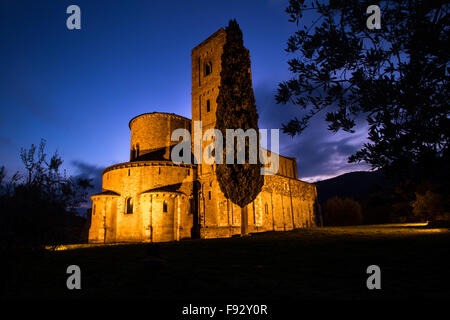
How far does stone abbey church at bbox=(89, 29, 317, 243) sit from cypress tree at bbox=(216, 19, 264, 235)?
608 cm

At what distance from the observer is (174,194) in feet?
85.3

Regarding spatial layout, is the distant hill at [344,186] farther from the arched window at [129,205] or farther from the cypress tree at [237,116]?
the cypress tree at [237,116]

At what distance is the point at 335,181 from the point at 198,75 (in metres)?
112

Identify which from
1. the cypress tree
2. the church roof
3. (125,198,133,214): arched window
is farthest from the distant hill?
the cypress tree

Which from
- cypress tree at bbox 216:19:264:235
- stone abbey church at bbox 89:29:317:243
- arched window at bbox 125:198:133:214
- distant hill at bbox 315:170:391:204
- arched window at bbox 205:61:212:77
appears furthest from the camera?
distant hill at bbox 315:170:391:204

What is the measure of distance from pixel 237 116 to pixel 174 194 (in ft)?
35.4

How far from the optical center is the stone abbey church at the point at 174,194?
83.7 feet

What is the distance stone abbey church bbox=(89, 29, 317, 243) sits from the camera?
83.7 ft

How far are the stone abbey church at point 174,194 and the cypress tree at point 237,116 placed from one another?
6.08 meters

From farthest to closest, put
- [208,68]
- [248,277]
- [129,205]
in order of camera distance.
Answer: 1. [208,68]
2. [129,205]
3. [248,277]

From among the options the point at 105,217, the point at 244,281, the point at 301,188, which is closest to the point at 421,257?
the point at 244,281

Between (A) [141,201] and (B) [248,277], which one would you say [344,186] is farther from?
(B) [248,277]

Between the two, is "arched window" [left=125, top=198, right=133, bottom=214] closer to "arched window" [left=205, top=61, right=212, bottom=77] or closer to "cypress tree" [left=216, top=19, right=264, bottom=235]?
"cypress tree" [left=216, top=19, right=264, bottom=235]

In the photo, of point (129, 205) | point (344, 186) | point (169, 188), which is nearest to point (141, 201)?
point (129, 205)
